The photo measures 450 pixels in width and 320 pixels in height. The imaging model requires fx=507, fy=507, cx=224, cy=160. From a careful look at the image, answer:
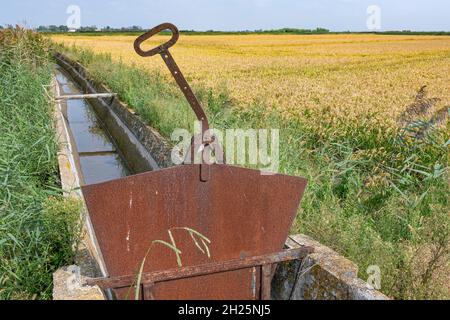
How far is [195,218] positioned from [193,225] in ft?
0.12

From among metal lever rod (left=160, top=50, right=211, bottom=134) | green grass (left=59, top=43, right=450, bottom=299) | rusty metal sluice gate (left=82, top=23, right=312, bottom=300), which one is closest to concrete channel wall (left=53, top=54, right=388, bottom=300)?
rusty metal sluice gate (left=82, top=23, right=312, bottom=300)

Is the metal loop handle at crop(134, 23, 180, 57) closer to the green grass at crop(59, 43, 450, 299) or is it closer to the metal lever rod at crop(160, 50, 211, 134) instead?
the metal lever rod at crop(160, 50, 211, 134)

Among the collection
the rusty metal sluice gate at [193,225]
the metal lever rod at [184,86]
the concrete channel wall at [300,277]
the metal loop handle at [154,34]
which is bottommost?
the concrete channel wall at [300,277]

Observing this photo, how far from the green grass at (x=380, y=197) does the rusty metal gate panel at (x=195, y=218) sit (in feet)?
2.21

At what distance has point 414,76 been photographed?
51.0 ft

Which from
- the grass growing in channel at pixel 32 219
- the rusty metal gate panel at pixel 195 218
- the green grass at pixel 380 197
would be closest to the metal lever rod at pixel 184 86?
the rusty metal gate panel at pixel 195 218

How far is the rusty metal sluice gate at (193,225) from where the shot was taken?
7.77 feet

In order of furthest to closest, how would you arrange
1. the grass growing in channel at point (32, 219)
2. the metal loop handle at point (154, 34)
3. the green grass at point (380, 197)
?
1. the grass growing in channel at point (32, 219)
2. the green grass at point (380, 197)
3. the metal loop handle at point (154, 34)

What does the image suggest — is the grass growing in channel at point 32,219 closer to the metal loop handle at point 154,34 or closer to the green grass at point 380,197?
the metal loop handle at point 154,34

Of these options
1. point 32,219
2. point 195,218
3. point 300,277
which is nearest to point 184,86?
point 195,218

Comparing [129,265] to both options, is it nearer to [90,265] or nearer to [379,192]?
[90,265]

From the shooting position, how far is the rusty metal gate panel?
2.37 m

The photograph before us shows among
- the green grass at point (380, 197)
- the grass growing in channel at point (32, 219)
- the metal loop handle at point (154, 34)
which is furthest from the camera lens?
the grass growing in channel at point (32, 219)

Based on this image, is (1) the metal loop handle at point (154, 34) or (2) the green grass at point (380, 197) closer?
(1) the metal loop handle at point (154, 34)
